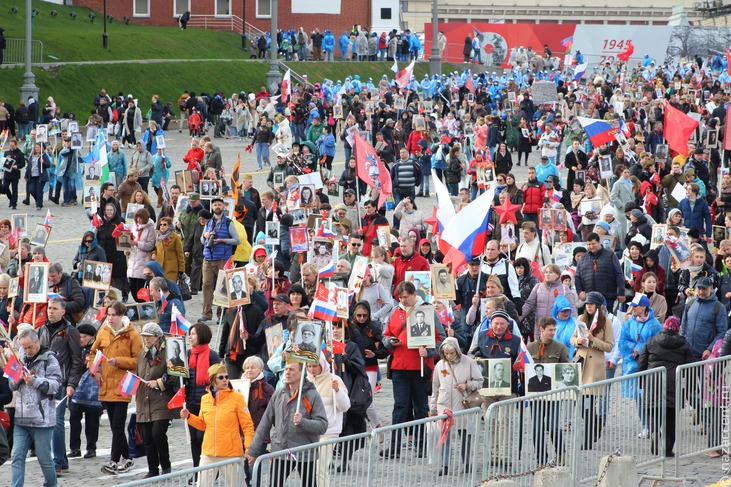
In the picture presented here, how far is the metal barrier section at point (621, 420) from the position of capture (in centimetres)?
1105

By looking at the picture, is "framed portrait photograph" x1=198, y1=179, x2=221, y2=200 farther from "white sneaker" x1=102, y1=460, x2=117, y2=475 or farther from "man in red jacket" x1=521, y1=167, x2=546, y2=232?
"white sneaker" x1=102, y1=460, x2=117, y2=475

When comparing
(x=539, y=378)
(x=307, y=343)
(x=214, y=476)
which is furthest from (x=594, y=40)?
(x=214, y=476)

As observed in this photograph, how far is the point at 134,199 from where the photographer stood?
1941 centimetres

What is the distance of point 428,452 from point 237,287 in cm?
384

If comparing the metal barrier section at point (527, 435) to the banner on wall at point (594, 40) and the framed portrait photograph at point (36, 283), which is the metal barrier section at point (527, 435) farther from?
the banner on wall at point (594, 40)

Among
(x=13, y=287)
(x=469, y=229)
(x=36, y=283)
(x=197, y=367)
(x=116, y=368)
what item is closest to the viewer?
(x=197, y=367)

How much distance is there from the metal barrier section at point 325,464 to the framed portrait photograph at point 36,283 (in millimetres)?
4921

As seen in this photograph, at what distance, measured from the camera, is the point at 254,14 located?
229ft

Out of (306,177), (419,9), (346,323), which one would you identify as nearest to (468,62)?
(419,9)

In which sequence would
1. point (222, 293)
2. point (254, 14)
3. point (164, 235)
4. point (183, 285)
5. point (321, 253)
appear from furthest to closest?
1. point (254, 14)
2. point (183, 285)
3. point (164, 235)
4. point (321, 253)
5. point (222, 293)

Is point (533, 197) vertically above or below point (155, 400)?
above

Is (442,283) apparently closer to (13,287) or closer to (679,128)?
(13,287)

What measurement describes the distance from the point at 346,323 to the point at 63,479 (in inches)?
110

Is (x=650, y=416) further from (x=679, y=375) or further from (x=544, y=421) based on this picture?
(x=544, y=421)
